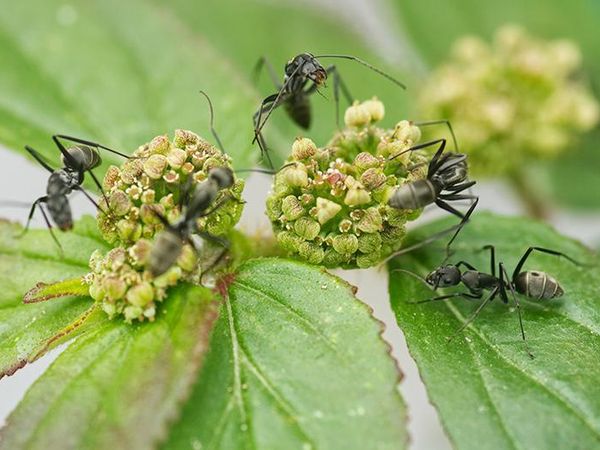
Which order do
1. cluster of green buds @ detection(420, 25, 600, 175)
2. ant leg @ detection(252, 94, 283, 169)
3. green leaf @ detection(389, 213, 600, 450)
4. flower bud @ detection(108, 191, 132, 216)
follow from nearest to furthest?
green leaf @ detection(389, 213, 600, 450) → flower bud @ detection(108, 191, 132, 216) → ant leg @ detection(252, 94, 283, 169) → cluster of green buds @ detection(420, 25, 600, 175)

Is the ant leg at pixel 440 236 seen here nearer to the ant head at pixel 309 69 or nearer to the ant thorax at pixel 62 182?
the ant head at pixel 309 69

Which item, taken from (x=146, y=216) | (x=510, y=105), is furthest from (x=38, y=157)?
(x=510, y=105)

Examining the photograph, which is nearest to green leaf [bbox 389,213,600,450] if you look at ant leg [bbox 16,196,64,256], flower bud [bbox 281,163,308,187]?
flower bud [bbox 281,163,308,187]

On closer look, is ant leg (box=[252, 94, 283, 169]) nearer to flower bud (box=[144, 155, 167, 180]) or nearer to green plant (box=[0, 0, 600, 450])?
green plant (box=[0, 0, 600, 450])

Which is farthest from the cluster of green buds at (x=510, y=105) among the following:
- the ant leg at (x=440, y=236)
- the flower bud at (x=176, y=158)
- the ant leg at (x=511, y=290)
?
the flower bud at (x=176, y=158)

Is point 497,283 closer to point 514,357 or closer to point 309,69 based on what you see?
point 514,357

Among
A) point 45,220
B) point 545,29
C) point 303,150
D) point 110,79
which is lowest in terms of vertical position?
point 45,220
